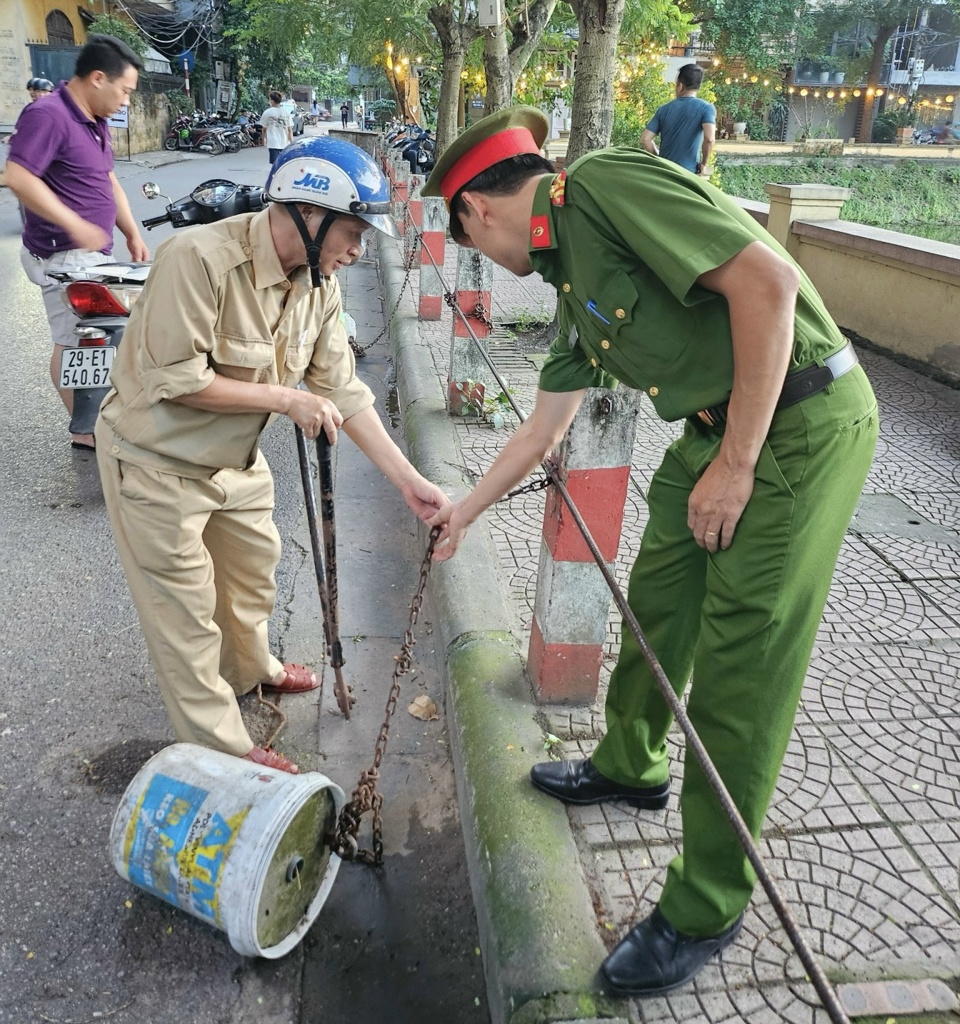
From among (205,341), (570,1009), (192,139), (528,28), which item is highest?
(528,28)

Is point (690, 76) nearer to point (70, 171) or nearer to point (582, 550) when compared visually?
point (70, 171)

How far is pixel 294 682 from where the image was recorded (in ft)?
11.1

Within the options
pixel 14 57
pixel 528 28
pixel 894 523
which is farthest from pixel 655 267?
pixel 14 57

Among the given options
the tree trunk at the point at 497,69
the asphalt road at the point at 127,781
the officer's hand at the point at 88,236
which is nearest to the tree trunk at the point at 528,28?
the tree trunk at the point at 497,69

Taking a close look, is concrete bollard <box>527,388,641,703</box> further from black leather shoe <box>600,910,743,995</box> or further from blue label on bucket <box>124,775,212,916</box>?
blue label on bucket <box>124,775,212,916</box>

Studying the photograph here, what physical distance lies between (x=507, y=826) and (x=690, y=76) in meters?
8.54

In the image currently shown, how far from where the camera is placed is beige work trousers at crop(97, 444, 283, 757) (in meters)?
2.55

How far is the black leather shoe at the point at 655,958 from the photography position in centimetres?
198

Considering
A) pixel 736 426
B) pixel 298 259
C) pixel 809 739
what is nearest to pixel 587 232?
pixel 736 426

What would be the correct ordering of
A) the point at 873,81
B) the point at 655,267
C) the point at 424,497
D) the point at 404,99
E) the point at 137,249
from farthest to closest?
Result: the point at 873,81 < the point at 404,99 < the point at 137,249 < the point at 424,497 < the point at 655,267

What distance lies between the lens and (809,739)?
9.68 feet

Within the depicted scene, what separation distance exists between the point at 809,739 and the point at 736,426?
158 cm

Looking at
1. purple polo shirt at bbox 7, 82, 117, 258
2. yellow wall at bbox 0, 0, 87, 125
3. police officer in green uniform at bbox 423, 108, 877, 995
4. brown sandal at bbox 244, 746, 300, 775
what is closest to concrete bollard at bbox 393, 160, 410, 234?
purple polo shirt at bbox 7, 82, 117, 258

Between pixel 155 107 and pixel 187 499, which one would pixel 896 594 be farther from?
pixel 155 107
